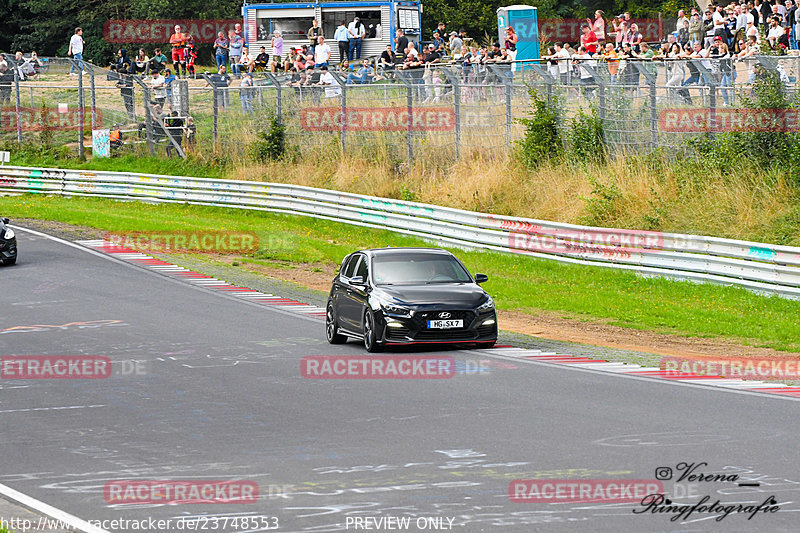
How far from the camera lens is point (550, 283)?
2305 centimetres

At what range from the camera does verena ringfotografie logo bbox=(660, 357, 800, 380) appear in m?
14.1

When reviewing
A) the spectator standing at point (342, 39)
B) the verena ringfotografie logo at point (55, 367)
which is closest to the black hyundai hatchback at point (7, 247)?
the verena ringfotografie logo at point (55, 367)

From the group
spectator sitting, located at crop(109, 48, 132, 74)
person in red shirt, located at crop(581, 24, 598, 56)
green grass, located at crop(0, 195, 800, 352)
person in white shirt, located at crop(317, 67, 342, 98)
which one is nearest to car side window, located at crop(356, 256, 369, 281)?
green grass, located at crop(0, 195, 800, 352)

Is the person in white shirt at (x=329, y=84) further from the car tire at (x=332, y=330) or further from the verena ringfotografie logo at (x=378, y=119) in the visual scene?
the car tire at (x=332, y=330)

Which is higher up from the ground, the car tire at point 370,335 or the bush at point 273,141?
the bush at point 273,141

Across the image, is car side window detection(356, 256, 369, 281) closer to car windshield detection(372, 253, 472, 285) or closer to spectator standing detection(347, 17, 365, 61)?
car windshield detection(372, 253, 472, 285)

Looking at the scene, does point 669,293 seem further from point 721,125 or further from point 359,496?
point 359,496

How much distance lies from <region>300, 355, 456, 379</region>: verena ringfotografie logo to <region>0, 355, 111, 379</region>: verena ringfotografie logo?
8.63 ft

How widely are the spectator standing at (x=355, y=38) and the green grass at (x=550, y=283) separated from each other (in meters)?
11.8

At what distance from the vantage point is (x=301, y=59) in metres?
39.4

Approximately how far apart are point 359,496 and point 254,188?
88.6ft

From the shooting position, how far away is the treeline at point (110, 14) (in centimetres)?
6200

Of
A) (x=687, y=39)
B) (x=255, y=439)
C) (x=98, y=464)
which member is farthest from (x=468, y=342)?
(x=687, y=39)

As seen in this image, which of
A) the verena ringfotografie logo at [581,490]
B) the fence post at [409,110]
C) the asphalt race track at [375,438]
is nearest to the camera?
the asphalt race track at [375,438]
